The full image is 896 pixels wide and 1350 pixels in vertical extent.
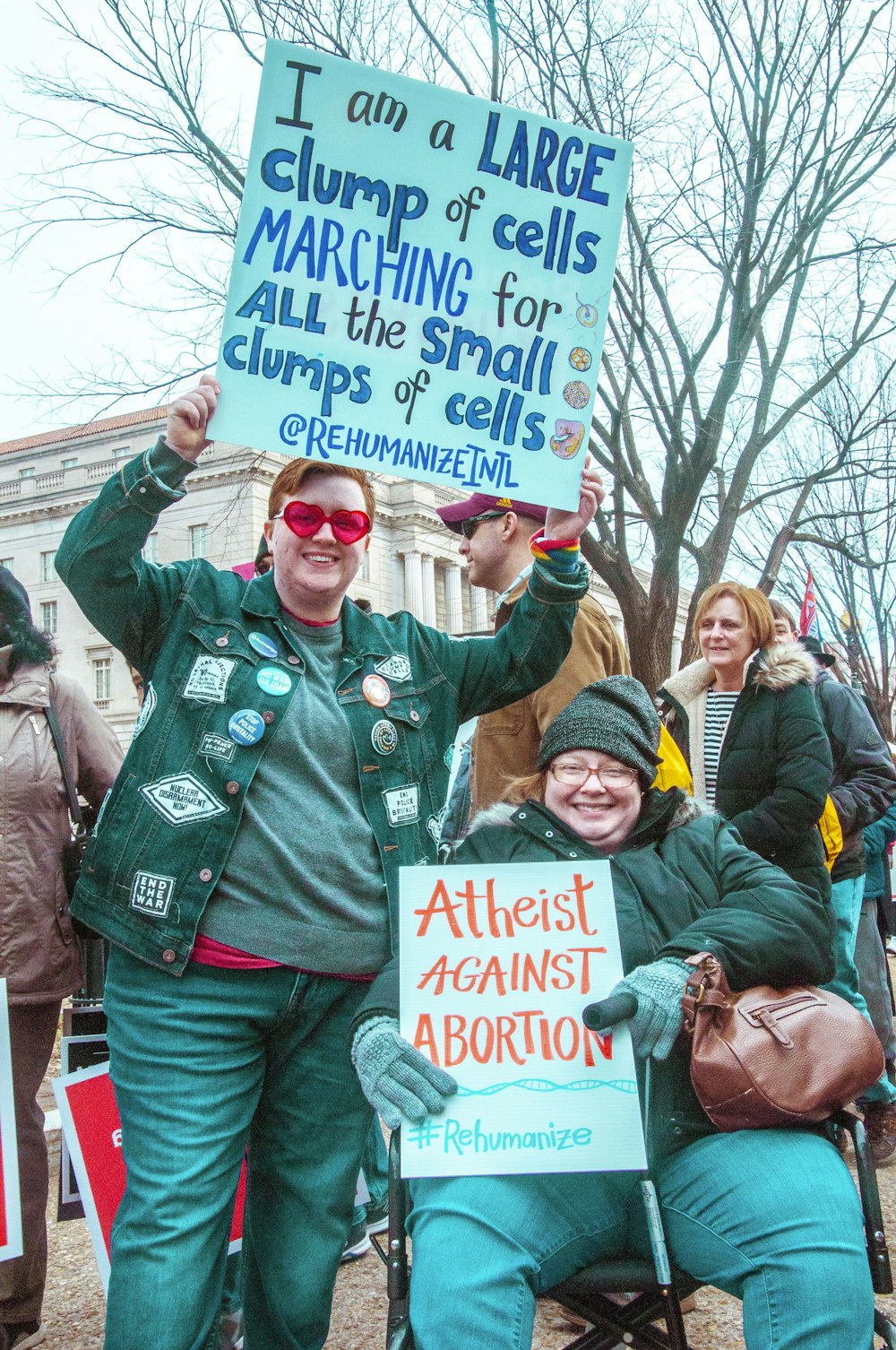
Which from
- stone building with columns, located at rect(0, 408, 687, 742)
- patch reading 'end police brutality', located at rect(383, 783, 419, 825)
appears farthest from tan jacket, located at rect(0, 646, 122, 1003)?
stone building with columns, located at rect(0, 408, 687, 742)

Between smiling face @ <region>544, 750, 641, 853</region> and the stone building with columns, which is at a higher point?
the stone building with columns

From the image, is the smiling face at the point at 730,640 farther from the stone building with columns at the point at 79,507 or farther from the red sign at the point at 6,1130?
the stone building with columns at the point at 79,507

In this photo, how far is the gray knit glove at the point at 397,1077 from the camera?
1.95 m

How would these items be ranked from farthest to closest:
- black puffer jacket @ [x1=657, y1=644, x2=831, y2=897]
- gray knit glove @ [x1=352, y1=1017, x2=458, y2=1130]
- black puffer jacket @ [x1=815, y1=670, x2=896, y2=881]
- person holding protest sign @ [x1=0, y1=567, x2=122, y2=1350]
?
1. black puffer jacket @ [x1=815, y1=670, x2=896, y2=881]
2. black puffer jacket @ [x1=657, y1=644, x2=831, y2=897]
3. person holding protest sign @ [x1=0, y1=567, x2=122, y2=1350]
4. gray knit glove @ [x1=352, y1=1017, x2=458, y2=1130]

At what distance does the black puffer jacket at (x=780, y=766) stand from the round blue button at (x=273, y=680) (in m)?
1.95

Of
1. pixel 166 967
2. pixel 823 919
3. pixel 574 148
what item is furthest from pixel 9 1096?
pixel 574 148

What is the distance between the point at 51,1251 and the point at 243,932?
7.62 ft

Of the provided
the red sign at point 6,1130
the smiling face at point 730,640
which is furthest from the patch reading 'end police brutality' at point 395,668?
the smiling face at point 730,640

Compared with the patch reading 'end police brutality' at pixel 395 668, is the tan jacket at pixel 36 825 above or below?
below

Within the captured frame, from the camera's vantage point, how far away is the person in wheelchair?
1.85m

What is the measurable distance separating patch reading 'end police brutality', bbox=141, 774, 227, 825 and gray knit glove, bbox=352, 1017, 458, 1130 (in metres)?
0.50

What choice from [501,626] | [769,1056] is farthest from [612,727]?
[769,1056]

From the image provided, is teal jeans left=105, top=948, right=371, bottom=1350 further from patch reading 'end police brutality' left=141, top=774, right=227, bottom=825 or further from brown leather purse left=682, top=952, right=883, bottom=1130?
brown leather purse left=682, top=952, right=883, bottom=1130

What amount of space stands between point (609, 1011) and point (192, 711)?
95 centimetres
